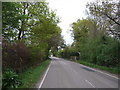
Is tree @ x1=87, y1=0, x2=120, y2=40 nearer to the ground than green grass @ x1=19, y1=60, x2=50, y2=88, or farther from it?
farther from it

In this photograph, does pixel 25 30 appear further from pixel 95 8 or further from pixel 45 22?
pixel 95 8

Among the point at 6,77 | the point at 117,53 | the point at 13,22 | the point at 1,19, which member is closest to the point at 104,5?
the point at 117,53

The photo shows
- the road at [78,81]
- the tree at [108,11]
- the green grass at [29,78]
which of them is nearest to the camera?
the green grass at [29,78]

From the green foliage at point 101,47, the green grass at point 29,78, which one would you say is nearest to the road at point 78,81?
the green grass at point 29,78

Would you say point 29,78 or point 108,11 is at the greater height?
point 108,11

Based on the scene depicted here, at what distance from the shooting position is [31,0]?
17172mm

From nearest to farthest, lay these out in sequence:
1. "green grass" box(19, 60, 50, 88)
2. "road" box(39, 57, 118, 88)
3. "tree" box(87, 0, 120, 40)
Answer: "green grass" box(19, 60, 50, 88) < "road" box(39, 57, 118, 88) < "tree" box(87, 0, 120, 40)

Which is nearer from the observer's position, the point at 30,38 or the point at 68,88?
the point at 68,88

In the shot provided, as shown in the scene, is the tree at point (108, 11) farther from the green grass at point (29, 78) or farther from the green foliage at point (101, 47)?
the green grass at point (29, 78)

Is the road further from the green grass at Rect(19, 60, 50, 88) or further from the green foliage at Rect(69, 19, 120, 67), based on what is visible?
the green foliage at Rect(69, 19, 120, 67)

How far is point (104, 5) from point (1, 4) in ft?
36.0

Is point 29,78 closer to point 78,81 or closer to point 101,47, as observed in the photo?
point 78,81

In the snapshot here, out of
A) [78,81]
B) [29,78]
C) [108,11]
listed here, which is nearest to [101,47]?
[108,11]

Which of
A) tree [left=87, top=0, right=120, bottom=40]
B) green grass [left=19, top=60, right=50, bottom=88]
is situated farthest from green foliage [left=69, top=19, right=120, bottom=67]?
green grass [left=19, top=60, right=50, bottom=88]
